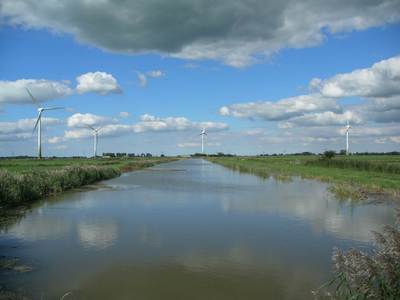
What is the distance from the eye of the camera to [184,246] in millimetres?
11250

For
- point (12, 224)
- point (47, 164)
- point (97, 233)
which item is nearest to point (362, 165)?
point (47, 164)

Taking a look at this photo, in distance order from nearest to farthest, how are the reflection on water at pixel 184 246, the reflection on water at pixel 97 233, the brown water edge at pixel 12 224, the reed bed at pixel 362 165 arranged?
the brown water edge at pixel 12 224 < the reflection on water at pixel 184 246 < the reflection on water at pixel 97 233 < the reed bed at pixel 362 165

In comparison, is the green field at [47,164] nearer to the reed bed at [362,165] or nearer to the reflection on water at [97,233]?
the reflection on water at [97,233]

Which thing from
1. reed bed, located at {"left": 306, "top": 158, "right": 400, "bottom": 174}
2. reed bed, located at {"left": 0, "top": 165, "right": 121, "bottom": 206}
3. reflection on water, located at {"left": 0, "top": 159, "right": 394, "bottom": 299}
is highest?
reed bed, located at {"left": 306, "top": 158, "right": 400, "bottom": 174}

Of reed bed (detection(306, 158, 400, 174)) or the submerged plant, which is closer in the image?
the submerged plant

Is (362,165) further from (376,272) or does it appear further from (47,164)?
(376,272)

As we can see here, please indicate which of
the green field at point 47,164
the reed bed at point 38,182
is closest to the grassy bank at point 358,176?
the reed bed at point 38,182

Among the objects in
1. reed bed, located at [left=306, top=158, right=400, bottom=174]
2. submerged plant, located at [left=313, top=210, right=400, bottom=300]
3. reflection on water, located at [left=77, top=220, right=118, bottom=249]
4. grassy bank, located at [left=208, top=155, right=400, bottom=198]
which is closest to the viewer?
submerged plant, located at [left=313, top=210, right=400, bottom=300]

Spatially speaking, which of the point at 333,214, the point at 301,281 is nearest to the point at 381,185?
the point at 333,214

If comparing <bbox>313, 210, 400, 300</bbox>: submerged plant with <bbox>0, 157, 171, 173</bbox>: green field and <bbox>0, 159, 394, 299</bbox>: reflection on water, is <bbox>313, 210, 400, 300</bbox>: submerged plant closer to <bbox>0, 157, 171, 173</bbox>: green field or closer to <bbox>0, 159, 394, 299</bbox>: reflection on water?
<bbox>0, 159, 394, 299</bbox>: reflection on water

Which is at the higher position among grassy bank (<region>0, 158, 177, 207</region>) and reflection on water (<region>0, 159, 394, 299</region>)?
grassy bank (<region>0, 158, 177, 207</region>)

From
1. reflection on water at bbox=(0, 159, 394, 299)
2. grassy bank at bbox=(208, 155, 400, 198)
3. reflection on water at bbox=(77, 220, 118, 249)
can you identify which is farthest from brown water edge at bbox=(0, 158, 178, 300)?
grassy bank at bbox=(208, 155, 400, 198)

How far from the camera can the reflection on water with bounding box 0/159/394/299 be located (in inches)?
313

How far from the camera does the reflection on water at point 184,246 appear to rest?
26.1ft
